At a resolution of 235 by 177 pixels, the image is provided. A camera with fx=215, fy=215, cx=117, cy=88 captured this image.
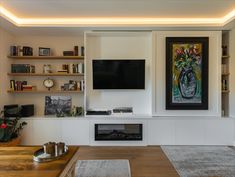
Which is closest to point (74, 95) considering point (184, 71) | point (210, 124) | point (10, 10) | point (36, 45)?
point (36, 45)

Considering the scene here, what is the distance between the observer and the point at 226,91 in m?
4.66

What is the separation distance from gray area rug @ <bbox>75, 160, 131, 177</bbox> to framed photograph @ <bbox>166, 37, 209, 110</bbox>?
184 cm

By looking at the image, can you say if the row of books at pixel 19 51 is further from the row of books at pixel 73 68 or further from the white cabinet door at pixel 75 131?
the white cabinet door at pixel 75 131

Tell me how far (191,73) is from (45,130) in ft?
10.9

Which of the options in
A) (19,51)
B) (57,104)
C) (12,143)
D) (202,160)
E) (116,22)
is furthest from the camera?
(57,104)

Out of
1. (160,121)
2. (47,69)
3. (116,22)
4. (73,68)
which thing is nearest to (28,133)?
(47,69)

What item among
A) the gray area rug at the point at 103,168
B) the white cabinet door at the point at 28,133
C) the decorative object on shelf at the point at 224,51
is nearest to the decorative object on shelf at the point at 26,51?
the white cabinet door at the point at 28,133

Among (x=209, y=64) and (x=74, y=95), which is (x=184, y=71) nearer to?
(x=209, y=64)

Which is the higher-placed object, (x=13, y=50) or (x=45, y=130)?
(x=13, y=50)

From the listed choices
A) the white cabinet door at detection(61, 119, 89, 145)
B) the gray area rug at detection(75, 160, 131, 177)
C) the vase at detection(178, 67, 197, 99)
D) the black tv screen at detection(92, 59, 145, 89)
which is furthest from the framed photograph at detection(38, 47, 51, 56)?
the vase at detection(178, 67, 197, 99)

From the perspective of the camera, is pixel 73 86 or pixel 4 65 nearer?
pixel 4 65

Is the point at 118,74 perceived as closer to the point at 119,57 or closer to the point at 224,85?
the point at 119,57

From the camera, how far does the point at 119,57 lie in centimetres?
492

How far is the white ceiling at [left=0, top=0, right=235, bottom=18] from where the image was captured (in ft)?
11.4
